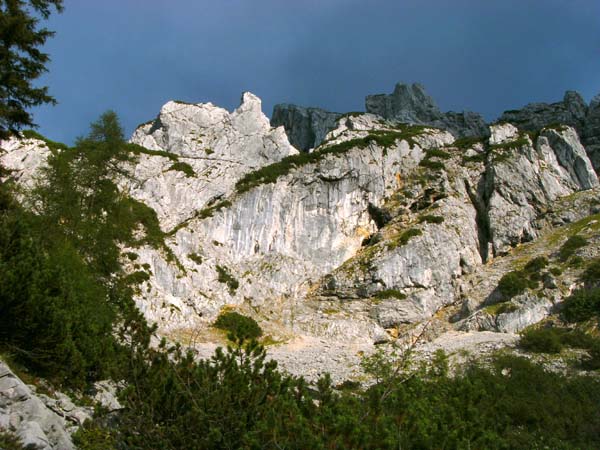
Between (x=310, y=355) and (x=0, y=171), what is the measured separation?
21423mm

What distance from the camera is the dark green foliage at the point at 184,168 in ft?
163

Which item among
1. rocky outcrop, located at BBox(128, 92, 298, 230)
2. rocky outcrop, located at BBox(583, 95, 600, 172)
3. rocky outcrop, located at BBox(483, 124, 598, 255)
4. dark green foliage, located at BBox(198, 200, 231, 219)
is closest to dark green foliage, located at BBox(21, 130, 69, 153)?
rocky outcrop, located at BBox(128, 92, 298, 230)

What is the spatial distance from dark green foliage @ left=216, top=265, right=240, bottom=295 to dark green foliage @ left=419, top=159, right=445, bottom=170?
2946cm

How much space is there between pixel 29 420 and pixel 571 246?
4245 centimetres

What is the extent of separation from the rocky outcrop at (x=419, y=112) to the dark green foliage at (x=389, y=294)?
58.3 meters

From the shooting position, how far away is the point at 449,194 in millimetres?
50812

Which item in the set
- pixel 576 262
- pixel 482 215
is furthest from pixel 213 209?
pixel 576 262

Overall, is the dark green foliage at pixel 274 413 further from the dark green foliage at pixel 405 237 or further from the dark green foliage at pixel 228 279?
the dark green foliage at pixel 405 237

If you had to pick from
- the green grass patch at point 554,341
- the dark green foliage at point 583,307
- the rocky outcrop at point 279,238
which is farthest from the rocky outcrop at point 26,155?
the dark green foliage at point 583,307

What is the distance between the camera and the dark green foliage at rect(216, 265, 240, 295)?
39031mm

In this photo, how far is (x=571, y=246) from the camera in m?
39.0

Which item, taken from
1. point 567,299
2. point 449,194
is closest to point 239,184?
point 449,194

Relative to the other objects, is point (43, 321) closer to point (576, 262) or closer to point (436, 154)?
point (576, 262)

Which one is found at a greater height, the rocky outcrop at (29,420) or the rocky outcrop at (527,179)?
the rocky outcrop at (527,179)
